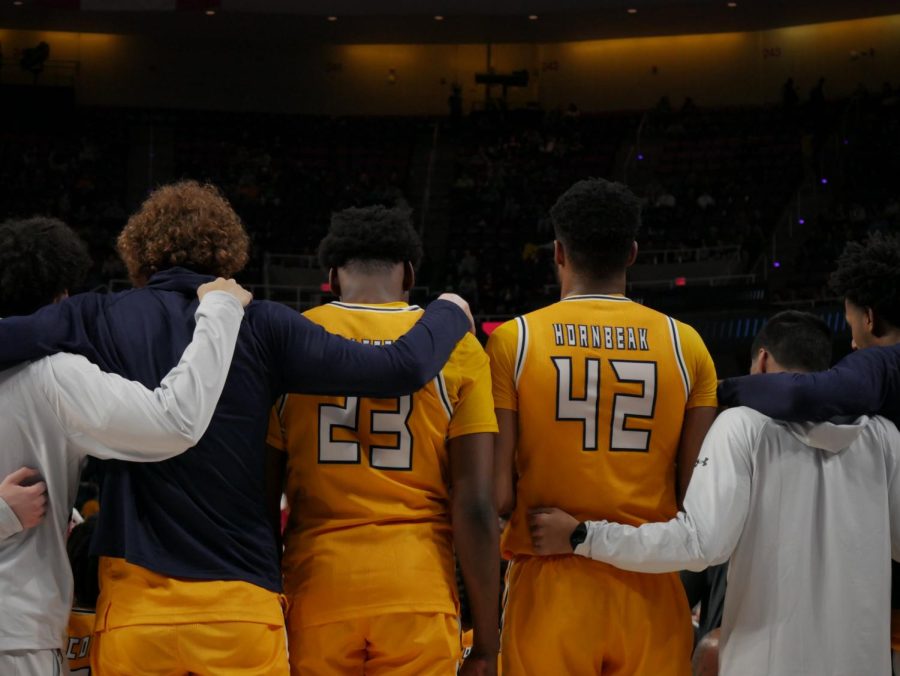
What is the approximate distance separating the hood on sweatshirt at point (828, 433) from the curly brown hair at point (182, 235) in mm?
1784

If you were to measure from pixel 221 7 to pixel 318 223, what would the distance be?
4908 millimetres

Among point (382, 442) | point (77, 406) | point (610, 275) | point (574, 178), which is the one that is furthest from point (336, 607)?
point (574, 178)

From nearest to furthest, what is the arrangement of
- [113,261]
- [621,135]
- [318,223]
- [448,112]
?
[113,261] → [318,223] → [621,135] → [448,112]

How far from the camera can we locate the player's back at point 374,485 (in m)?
3.34

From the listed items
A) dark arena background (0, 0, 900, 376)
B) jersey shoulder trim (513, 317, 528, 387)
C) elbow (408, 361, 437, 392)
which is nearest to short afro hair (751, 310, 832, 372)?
jersey shoulder trim (513, 317, 528, 387)

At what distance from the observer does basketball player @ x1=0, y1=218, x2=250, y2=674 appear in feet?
9.70

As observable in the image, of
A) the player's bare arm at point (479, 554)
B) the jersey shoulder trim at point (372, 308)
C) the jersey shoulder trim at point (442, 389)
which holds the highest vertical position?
the jersey shoulder trim at point (372, 308)

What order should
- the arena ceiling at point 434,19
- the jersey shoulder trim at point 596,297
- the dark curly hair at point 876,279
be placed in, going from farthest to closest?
1. the arena ceiling at point 434,19
2. the dark curly hair at point 876,279
3. the jersey shoulder trim at point 596,297

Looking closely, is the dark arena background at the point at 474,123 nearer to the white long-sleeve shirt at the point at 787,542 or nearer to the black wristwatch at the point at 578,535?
the white long-sleeve shirt at the point at 787,542

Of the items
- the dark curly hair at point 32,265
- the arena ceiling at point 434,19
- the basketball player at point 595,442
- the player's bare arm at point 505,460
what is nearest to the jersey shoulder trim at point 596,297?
the basketball player at point 595,442

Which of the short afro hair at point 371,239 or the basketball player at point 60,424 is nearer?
the basketball player at point 60,424

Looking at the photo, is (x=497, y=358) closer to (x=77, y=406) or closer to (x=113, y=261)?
(x=77, y=406)

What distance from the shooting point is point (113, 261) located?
69.5 feet

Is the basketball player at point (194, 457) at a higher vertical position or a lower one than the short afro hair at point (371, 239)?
lower
